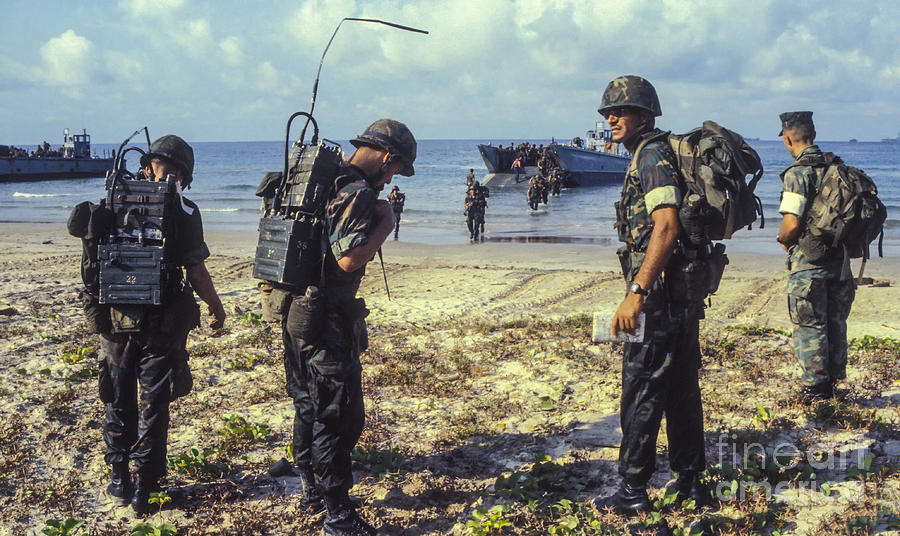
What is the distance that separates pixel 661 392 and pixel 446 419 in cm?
177

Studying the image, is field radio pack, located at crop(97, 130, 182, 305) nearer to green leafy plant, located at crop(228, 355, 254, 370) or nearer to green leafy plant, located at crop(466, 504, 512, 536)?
green leafy plant, located at crop(466, 504, 512, 536)

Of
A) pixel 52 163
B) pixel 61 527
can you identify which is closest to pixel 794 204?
pixel 61 527

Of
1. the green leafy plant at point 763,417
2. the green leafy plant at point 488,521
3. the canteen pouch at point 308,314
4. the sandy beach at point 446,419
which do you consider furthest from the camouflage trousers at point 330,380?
the green leafy plant at point 763,417

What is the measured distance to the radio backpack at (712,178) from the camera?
10.1ft

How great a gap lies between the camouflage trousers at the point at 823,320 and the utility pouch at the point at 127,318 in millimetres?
4021

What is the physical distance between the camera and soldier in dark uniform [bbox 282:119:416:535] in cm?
308

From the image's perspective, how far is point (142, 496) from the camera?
3527 mm

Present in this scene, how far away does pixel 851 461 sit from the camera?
3863 mm

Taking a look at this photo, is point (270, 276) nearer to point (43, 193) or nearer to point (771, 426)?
point (771, 426)

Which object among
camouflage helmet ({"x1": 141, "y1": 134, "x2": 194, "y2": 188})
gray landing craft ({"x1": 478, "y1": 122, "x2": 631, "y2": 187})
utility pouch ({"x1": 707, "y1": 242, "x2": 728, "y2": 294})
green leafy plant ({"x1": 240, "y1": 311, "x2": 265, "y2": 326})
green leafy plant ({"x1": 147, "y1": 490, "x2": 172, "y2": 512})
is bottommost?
green leafy plant ({"x1": 147, "y1": 490, "x2": 172, "y2": 512})

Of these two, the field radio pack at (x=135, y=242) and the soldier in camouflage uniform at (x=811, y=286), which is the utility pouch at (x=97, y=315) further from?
the soldier in camouflage uniform at (x=811, y=286)

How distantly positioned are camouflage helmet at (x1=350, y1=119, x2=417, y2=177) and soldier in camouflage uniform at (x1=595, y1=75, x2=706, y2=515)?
939 millimetres

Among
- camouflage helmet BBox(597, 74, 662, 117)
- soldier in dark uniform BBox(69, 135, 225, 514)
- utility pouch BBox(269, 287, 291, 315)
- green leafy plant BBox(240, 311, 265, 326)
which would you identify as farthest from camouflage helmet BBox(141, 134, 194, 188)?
green leafy plant BBox(240, 311, 265, 326)

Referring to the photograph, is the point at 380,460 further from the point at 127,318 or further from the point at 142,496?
the point at 127,318
